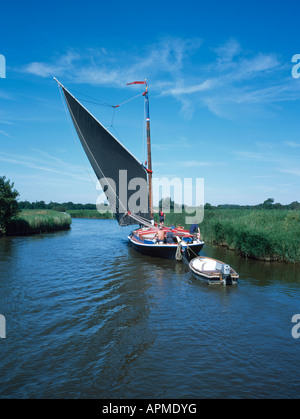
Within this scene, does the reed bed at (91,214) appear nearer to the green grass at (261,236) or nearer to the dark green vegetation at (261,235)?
the dark green vegetation at (261,235)

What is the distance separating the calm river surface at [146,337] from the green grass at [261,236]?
3150mm

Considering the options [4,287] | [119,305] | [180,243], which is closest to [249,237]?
[180,243]

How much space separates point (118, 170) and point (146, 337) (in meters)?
15.4

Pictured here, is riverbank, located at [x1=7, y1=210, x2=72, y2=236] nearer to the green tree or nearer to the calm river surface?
the green tree

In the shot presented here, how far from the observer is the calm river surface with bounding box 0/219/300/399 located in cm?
554

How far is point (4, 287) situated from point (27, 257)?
6953mm

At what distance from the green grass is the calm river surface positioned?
124 inches

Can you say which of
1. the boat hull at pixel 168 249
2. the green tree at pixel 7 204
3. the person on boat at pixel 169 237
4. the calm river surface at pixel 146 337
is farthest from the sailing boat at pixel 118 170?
the green tree at pixel 7 204

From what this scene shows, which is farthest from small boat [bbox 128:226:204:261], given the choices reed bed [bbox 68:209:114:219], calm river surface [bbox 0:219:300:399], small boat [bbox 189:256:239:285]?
reed bed [bbox 68:209:114:219]

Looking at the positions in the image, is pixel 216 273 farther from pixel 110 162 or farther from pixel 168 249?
pixel 110 162

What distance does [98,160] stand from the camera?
21.9 m

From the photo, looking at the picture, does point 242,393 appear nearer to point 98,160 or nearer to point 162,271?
point 162,271

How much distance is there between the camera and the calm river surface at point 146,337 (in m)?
5.54
